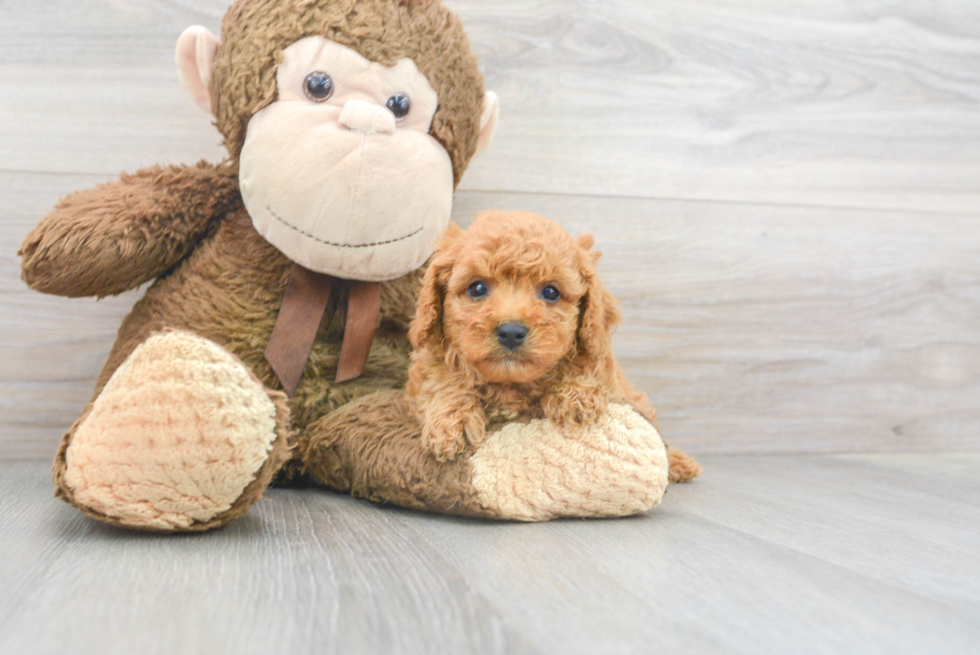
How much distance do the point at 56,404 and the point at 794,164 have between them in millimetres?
1210

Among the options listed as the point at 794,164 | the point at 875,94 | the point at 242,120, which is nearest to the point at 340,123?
the point at 242,120

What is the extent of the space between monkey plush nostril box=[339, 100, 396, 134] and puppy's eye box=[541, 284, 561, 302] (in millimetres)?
260

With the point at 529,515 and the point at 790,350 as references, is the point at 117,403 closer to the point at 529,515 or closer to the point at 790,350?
the point at 529,515

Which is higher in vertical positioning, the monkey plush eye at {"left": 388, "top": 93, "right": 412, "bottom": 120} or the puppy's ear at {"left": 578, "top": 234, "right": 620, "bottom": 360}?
the monkey plush eye at {"left": 388, "top": 93, "right": 412, "bottom": 120}

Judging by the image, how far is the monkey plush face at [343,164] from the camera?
0.83 m

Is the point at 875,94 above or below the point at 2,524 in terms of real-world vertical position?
above

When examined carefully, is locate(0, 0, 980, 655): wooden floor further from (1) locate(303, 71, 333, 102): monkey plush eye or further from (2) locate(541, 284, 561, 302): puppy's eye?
(1) locate(303, 71, 333, 102): monkey plush eye

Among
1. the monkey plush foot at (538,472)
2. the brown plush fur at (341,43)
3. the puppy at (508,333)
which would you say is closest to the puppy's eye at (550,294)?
the puppy at (508,333)

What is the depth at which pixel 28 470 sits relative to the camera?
1.01 metres

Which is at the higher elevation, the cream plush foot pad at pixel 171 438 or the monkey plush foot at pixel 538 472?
the cream plush foot pad at pixel 171 438

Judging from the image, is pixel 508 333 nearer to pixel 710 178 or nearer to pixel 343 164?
pixel 343 164

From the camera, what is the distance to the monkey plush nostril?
829 millimetres

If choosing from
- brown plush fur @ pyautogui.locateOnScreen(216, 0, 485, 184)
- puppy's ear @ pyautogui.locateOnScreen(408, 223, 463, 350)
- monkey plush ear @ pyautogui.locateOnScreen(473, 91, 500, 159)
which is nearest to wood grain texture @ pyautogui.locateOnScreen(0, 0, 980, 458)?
monkey plush ear @ pyautogui.locateOnScreen(473, 91, 500, 159)

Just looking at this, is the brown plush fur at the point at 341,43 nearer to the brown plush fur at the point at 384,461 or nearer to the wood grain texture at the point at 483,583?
the brown plush fur at the point at 384,461
